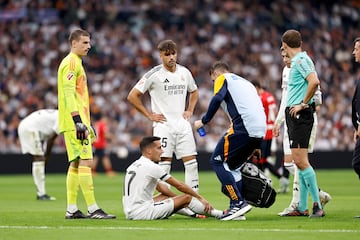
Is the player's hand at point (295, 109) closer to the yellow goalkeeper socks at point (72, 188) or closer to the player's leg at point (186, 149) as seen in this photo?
the player's leg at point (186, 149)

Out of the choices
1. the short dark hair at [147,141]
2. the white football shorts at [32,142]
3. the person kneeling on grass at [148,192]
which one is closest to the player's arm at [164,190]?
the person kneeling on grass at [148,192]

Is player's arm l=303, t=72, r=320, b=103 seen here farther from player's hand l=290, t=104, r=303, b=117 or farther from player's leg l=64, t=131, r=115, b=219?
player's leg l=64, t=131, r=115, b=219

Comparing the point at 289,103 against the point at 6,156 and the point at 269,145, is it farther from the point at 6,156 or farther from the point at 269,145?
the point at 6,156

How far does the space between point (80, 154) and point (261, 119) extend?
8.66 feet

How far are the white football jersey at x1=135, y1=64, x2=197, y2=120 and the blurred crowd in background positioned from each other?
59.1 feet

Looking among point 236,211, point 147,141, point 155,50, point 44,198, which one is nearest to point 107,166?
point 155,50

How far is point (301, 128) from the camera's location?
41.2 feet

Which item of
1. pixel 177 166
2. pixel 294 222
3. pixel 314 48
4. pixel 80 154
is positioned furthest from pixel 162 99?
pixel 314 48

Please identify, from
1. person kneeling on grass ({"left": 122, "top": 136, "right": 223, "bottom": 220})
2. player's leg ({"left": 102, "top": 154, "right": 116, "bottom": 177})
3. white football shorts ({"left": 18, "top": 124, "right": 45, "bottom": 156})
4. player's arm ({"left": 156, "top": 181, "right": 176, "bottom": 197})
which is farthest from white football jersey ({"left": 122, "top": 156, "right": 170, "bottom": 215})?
player's leg ({"left": 102, "top": 154, "right": 116, "bottom": 177})

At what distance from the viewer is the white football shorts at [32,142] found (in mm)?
19188

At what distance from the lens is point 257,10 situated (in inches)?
1522

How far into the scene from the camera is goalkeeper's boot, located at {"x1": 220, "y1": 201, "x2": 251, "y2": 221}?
1234 centimetres

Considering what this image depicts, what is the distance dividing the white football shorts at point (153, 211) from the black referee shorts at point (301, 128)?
6.32 ft

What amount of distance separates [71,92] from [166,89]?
5.76 feet
